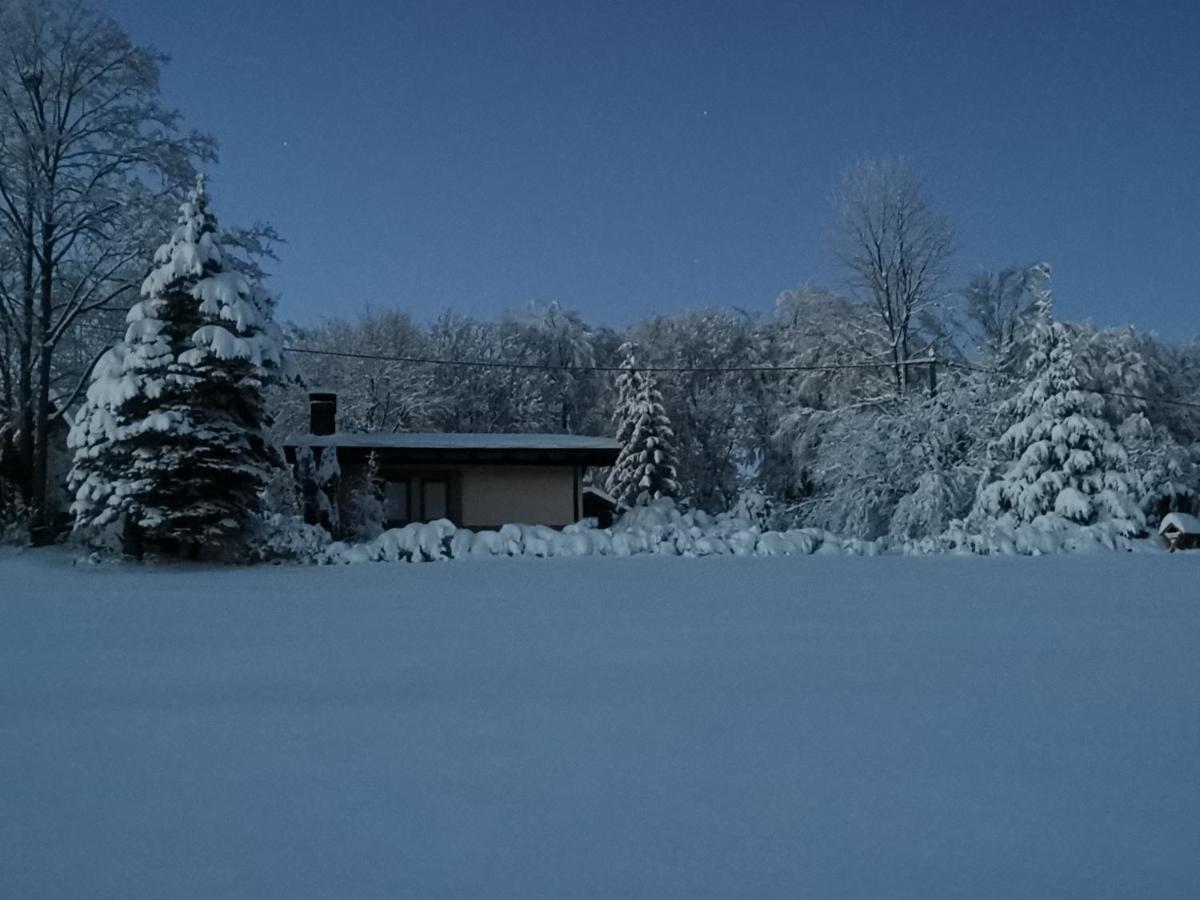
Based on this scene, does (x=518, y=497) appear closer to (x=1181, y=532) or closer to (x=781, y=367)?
(x=781, y=367)

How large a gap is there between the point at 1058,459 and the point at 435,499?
49.4ft

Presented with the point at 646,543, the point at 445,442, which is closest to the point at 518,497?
the point at 445,442

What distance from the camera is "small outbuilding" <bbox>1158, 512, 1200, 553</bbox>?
22734 mm

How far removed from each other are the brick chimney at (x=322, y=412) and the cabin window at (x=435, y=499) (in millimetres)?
2859

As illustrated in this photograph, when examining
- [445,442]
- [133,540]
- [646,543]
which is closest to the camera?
[133,540]

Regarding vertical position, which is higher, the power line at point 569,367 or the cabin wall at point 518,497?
the power line at point 569,367

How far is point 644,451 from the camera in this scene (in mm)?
36094

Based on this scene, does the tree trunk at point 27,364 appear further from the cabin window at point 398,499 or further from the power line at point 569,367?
the power line at point 569,367

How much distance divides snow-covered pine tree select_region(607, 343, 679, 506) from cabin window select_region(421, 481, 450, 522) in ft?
40.7

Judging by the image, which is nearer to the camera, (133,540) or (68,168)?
(133,540)

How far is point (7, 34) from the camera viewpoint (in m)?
19.8

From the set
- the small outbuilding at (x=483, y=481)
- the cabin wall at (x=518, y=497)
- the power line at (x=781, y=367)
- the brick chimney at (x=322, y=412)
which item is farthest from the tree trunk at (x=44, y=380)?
the cabin wall at (x=518, y=497)

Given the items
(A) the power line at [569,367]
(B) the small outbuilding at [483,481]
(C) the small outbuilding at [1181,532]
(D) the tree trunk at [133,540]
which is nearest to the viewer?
(D) the tree trunk at [133,540]

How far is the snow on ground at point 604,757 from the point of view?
3.03 metres
